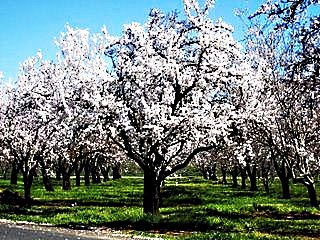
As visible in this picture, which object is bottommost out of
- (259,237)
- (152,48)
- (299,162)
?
(259,237)

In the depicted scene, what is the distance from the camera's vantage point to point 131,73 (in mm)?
22328

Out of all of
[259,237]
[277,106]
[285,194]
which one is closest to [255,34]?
[277,106]

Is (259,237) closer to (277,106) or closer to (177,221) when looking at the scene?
(177,221)

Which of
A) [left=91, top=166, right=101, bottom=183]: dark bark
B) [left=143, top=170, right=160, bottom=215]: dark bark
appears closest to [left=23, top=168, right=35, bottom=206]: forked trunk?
[left=143, top=170, right=160, bottom=215]: dark bark

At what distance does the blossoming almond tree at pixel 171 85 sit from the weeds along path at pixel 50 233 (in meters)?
4.15

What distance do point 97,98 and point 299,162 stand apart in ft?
29.8

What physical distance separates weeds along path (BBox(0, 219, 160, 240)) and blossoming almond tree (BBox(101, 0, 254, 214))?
13.6 feet

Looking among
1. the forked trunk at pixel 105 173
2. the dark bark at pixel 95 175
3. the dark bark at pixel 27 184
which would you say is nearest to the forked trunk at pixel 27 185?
the dark bark at pixel 27 184

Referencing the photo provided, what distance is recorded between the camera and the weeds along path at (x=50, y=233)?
1684 cm

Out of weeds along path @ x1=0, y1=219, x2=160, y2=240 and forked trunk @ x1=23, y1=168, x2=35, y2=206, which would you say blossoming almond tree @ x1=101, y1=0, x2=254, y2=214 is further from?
forked trunk @ x1=23, y1=168, x2=35, y2=206

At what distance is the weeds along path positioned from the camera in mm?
16844

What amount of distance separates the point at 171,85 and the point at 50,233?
818cm

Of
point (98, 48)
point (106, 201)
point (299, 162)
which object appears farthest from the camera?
point (106, 201)

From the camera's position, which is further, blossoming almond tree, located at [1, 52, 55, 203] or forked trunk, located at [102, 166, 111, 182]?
forked trunk, located at [102, 166, 111, 182]
